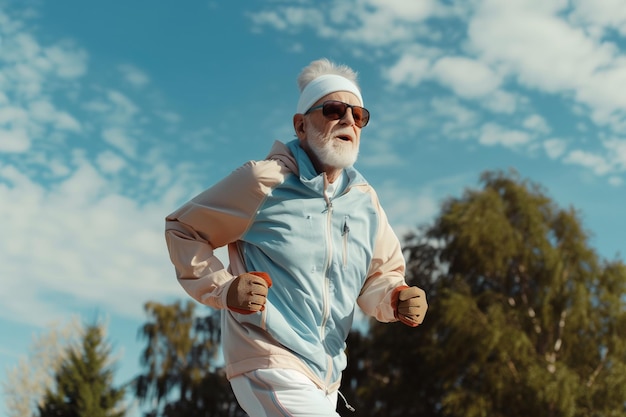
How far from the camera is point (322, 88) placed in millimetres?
3887

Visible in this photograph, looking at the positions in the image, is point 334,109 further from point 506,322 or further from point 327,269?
point 506,322

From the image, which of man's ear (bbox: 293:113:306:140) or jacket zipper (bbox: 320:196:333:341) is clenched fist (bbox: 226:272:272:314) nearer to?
jacket zipper (bbox: 320:196:333:341)

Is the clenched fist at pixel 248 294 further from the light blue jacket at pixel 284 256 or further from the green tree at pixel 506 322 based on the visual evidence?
the green tree at pixel 506 322

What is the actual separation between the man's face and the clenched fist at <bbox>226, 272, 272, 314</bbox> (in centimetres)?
78

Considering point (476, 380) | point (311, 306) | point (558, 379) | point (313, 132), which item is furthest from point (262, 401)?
point (476, 380)

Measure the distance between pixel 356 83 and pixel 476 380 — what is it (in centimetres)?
2340

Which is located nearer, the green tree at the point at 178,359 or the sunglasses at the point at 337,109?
the sunglasses at the point at 337,109

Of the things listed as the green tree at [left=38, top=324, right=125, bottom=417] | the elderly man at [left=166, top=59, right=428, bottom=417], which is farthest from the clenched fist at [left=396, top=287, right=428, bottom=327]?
the green tree at [left=38, top=324, right=125, bottom=417]

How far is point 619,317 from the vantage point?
2503cm

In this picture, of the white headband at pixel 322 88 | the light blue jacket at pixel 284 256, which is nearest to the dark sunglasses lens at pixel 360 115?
the white headband at pixel 322 88

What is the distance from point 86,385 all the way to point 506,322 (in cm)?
1513

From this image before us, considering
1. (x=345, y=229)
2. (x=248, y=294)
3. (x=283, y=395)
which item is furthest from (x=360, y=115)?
(x=283, y=395)

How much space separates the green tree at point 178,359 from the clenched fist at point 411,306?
30239mm

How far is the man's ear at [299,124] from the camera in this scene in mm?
3971
